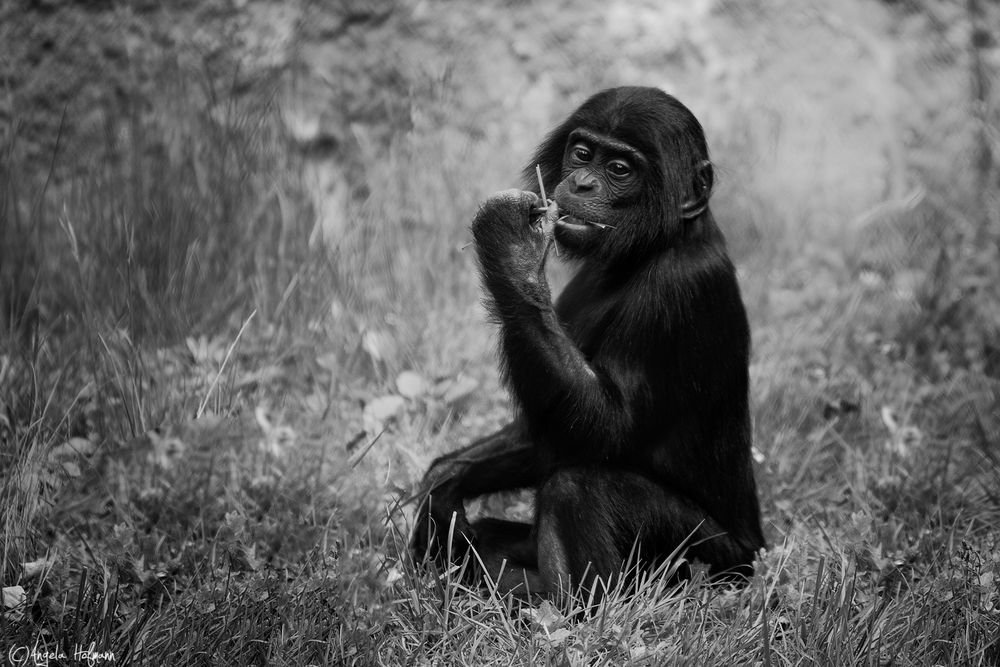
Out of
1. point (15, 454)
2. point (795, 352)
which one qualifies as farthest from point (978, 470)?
point (15, 454)

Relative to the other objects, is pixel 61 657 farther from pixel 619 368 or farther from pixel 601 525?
pixel 619 368

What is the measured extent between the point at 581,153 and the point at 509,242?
0.57m

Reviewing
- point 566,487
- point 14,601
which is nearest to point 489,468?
point 566,487

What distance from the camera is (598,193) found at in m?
3.55

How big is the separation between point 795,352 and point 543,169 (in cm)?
214

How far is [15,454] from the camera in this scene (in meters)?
3.58

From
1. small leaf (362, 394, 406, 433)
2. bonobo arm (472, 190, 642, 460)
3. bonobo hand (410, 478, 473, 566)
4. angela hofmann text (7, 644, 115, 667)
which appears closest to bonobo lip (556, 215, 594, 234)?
bonobo arm (472, 190, 642, 460)

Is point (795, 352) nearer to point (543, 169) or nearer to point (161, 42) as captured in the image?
point (543, 169)

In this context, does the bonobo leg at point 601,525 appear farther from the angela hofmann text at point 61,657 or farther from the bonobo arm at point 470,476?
the angela hofmann text at point 61,657

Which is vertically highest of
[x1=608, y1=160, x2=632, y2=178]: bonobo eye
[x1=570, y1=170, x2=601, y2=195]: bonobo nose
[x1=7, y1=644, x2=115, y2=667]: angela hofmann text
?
[x1=608, y1=160, x2=632, y2=178]: bonobo eye

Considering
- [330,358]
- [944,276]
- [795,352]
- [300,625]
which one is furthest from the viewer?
[944,276]

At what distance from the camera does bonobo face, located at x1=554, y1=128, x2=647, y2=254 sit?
3520 millimetres

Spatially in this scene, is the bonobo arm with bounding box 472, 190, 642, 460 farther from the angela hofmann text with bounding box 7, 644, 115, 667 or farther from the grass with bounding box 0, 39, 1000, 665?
the angela hofmann text with bounding box 7, 644, 115, 667

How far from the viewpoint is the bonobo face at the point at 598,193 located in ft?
11.5
